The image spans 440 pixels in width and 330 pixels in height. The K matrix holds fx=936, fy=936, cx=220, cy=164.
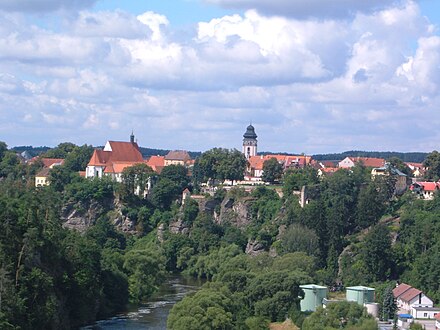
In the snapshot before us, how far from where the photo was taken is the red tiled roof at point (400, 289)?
242 ft

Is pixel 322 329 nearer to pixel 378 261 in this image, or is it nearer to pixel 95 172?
pixel 378 261

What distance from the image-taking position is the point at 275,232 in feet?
324

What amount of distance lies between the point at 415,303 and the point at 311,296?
26.8ft

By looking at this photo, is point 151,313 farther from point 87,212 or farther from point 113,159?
point 113,159

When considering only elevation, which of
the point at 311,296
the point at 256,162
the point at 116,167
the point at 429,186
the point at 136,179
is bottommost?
the point at 311,296

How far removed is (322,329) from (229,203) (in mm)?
52351

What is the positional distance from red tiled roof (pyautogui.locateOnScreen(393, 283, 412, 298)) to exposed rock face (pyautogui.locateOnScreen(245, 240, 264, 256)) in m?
23.2

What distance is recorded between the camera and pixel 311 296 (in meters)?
69.0

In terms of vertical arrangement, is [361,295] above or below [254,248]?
below

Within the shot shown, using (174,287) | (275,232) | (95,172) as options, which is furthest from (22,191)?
(95,172)

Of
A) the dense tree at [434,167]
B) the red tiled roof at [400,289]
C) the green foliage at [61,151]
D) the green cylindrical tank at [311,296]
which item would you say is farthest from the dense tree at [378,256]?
the green foliage at [61,151]

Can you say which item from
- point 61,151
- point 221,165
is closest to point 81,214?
point 221,165

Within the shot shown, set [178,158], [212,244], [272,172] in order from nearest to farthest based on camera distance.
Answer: [212,244] < [272,172] < [178,158]

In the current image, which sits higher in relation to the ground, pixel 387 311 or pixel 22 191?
pixel 22 191
